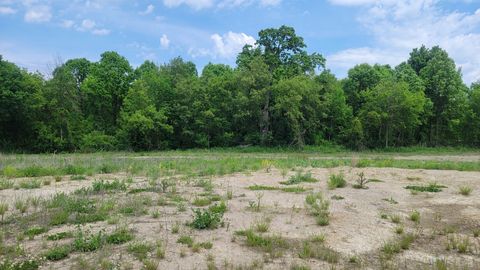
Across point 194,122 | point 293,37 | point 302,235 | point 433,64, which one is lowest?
point 302,235

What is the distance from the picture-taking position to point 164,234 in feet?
28.2

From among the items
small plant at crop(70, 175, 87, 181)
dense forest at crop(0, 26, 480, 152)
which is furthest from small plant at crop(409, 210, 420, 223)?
dense forest at crop(0, 26, 480, 152)

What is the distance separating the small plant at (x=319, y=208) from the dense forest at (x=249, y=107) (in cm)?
3423

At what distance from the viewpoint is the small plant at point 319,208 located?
9.67 m

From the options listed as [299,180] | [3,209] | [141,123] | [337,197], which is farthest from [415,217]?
[141,123]

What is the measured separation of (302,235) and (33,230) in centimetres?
577

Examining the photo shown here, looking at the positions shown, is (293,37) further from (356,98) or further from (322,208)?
(322,208)

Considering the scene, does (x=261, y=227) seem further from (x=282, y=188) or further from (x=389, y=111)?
(x=389, y=111)

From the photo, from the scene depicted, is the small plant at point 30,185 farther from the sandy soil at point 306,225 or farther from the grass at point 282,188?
the grass at point 282,188

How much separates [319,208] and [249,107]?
38.6 meters

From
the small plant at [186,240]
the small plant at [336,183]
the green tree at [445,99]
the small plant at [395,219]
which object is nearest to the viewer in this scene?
the small plant at [186,240]

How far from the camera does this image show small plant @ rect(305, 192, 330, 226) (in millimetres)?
9670

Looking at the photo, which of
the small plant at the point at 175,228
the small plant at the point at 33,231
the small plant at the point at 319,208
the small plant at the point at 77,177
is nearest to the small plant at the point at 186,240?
the small plant at the point at 175,228

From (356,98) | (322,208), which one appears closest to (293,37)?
(356,98)
